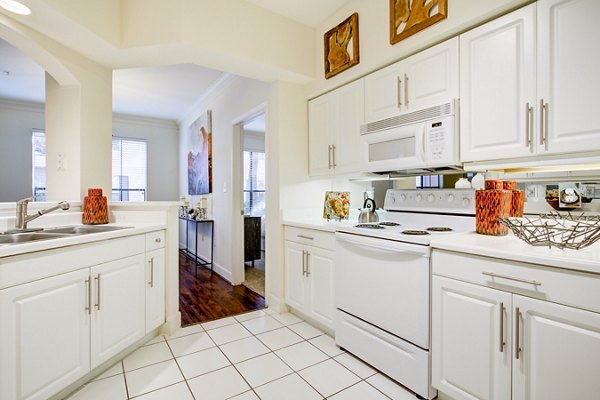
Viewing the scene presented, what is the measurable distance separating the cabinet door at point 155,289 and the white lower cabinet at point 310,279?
106cm

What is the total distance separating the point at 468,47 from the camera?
1.67 meters

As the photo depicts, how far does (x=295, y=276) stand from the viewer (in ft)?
8.57

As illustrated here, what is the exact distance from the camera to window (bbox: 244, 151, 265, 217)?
6.46 metres

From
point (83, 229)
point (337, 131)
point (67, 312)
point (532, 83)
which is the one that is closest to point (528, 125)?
point (532, 83)

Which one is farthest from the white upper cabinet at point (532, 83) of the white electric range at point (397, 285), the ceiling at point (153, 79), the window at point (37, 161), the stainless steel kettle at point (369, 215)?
the window at point (37, 161)

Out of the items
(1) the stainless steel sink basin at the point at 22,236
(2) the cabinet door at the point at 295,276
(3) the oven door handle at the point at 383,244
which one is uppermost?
(1) the stainless steel sink basin at the point at 22,236

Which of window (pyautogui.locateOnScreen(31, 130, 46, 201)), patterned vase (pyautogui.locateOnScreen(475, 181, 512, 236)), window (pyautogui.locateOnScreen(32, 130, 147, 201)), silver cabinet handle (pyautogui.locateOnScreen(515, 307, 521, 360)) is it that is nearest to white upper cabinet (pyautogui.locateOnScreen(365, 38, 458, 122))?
patterned vase (pyautogui.locateOnScreen(475, 181, 512, 236))

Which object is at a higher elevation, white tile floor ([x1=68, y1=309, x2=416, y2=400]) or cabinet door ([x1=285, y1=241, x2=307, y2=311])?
cabinet door ([x1=285, y1=241, x2=307, y2=311])

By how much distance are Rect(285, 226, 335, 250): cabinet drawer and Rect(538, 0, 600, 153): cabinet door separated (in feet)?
4.51

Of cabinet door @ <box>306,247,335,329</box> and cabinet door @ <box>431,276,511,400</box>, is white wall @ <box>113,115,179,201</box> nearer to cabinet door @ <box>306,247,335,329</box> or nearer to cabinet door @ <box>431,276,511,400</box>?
cabinet door @ <box>306,247,335,329</box>

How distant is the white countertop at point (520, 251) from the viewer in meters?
1.06

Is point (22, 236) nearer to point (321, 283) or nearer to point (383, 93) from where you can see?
point (321, 283)

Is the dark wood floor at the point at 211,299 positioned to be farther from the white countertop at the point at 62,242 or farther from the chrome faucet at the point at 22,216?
the chrome faucet at the point at 22,216

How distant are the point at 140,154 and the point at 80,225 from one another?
4344mm
